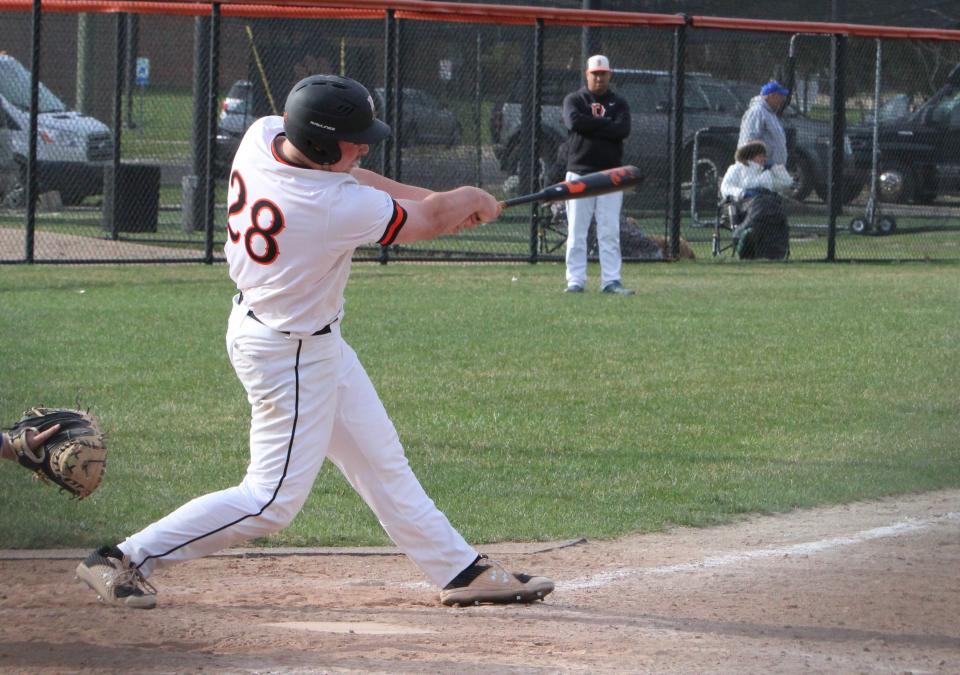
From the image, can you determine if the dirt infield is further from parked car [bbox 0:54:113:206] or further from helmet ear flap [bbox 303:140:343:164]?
Answer: parked car [bbox 0:54:113:206]

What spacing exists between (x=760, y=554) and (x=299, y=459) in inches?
82.0

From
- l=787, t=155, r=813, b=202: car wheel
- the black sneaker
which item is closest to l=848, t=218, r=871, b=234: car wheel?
l=787, t=155, r=813, b=202: car wheel

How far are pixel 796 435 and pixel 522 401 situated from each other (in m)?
1.64

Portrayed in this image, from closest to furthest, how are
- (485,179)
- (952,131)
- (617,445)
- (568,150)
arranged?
(617,445) → (568,150) → (485,179) → (952,131)

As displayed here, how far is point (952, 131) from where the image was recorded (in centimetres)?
1828

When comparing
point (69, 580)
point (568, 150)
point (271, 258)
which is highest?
point (568, 150)

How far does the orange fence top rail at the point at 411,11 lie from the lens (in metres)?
15.0

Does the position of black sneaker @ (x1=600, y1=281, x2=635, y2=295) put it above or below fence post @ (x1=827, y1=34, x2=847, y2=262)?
below

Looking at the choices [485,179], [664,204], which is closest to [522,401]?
[485,179]

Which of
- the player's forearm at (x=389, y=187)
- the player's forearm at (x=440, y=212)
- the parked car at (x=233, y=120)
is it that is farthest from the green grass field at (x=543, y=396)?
the parked car at (x=233, y=120)

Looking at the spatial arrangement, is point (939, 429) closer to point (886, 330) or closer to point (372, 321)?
point (886, 330)

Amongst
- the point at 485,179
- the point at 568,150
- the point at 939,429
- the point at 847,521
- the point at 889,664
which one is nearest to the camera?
the point at 889,664

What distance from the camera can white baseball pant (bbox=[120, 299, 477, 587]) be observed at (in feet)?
14.6

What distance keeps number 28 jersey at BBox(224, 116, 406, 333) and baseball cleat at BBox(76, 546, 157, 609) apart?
94cm
